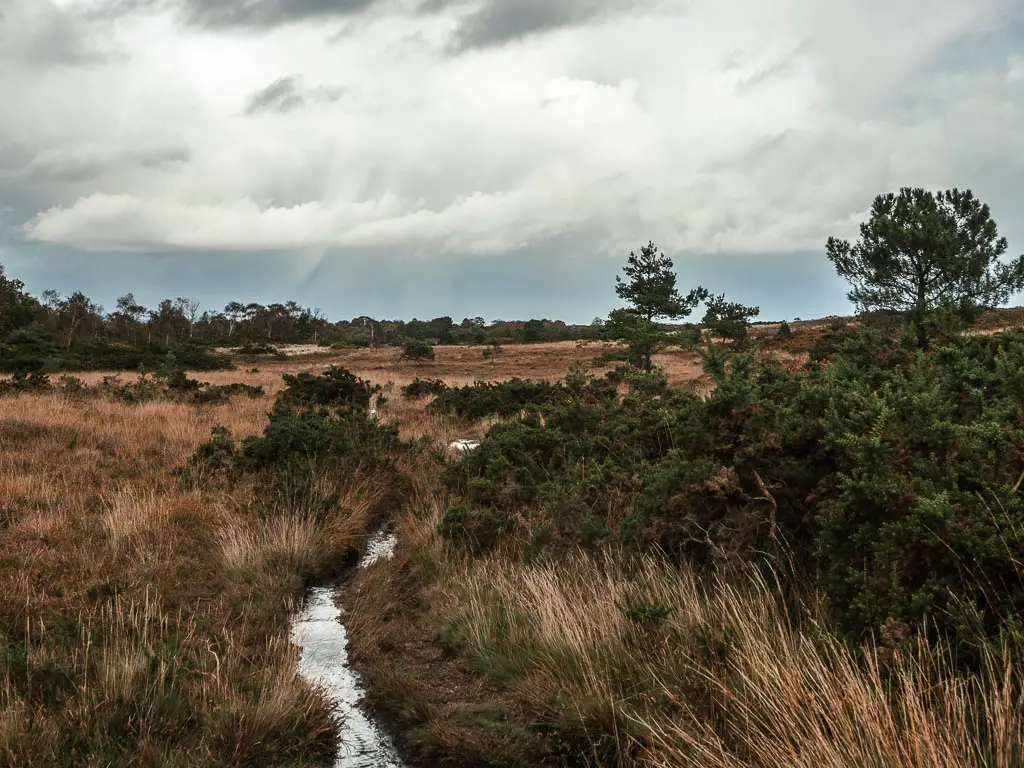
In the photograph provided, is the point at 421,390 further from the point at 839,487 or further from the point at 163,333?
the point at 163,333

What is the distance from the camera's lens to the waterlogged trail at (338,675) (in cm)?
390

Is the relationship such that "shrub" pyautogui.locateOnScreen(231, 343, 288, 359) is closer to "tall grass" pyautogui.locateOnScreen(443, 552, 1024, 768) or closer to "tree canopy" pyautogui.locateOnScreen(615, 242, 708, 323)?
"tree canopy" pyautogui.locateOnScreen(615, 242, 708, 323)

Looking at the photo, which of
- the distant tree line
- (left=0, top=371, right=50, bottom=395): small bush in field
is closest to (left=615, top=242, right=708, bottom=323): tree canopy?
the distant tree line

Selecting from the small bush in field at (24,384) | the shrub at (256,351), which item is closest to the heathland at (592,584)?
the small bush in field at (24,384)

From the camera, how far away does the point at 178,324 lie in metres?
81.2

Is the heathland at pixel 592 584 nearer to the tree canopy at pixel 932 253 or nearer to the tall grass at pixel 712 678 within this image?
the tall grass at pixel 712 678

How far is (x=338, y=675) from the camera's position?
15.9 ft

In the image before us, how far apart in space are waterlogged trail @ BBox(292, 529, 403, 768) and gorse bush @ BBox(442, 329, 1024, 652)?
1415 millimetres

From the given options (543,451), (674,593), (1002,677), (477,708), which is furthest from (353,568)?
(1002,677)

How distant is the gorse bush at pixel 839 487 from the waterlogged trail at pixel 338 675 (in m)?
1.42

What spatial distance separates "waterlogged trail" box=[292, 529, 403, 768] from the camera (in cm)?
390

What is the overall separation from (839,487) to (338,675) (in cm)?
346

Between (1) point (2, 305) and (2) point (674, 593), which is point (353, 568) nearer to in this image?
→ (2) point (674, 593)

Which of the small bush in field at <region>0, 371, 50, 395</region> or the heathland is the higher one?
the small bush in field at <region>0, 371, 50, 395</region>
